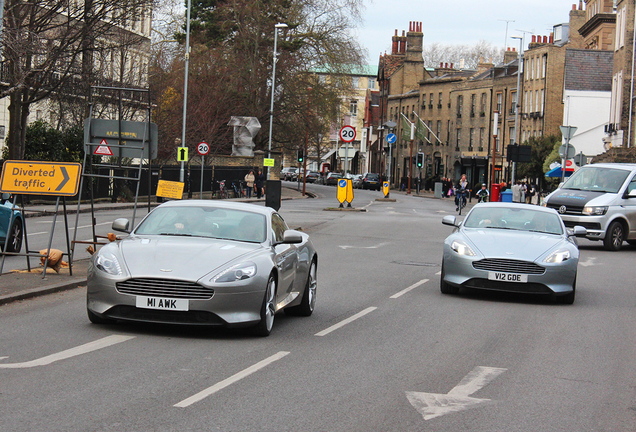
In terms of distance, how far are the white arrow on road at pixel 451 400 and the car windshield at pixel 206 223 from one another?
3.27 meters

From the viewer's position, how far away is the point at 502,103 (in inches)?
3568

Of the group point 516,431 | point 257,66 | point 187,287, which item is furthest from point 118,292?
point 257,66

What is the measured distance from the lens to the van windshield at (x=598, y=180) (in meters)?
25.2

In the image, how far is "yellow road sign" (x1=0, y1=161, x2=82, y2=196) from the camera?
13.0 meters

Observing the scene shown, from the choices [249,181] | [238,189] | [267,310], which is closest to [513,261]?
[267,310]

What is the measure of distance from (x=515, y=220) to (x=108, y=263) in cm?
762

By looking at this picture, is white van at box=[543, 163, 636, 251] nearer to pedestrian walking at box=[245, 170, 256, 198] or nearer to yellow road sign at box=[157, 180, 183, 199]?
yellow road sign at box=[157, 180, 183, 199]

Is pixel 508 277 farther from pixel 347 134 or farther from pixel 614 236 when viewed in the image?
pixel 347 134

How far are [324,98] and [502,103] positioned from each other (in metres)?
31.9

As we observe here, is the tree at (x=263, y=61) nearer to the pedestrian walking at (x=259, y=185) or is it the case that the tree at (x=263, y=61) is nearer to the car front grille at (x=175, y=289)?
the pedestrian walking at (x=259, y=185)

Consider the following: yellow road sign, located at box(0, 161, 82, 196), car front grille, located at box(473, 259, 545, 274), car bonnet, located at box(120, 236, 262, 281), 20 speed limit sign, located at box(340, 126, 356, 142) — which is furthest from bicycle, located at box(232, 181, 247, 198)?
car bonnet, located at box(120, 236, 262, 281)

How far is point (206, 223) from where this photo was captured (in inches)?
398

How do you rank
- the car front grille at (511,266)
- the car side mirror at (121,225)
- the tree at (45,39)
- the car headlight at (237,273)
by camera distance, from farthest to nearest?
the tree at (45,39), the car front grille at (511,266), the car side mirror at (121,225), the car headlight at (237,273)

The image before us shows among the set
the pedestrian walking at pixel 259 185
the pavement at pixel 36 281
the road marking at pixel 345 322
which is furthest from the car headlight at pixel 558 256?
the pedestrian walking at pixel 259 185
